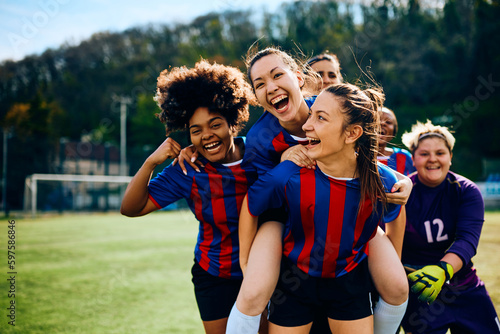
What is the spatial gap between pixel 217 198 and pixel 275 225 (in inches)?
20.9

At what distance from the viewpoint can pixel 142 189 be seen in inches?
112

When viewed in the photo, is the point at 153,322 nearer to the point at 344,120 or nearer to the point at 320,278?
the point at 320,278

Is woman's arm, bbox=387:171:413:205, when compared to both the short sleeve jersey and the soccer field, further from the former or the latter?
the soccer field

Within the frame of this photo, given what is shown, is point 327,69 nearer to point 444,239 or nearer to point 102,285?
point 444,239

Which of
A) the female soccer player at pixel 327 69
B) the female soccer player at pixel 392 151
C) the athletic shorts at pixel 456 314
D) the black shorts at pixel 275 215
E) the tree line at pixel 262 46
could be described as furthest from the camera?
the tree line at pixel 262 46

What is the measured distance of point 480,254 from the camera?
761 centimetres

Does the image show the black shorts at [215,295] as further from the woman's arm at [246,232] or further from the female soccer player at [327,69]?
the female soccer player at [327,69]

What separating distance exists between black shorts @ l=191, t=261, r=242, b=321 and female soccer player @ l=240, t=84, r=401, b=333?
517 mm

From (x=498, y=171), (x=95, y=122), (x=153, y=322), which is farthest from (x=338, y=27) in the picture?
(x=153, y=322)

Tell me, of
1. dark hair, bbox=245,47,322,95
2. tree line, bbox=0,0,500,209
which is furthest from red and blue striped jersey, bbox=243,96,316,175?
tree line, bbox=0,0,500,209

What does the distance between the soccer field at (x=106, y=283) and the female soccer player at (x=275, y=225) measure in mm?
1977

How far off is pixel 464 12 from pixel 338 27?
1228 centimetres

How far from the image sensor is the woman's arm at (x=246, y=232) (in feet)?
8.19

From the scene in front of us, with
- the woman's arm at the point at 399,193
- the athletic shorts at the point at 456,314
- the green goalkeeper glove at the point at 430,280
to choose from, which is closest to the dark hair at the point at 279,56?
the woman's arm at the point at 399,193
